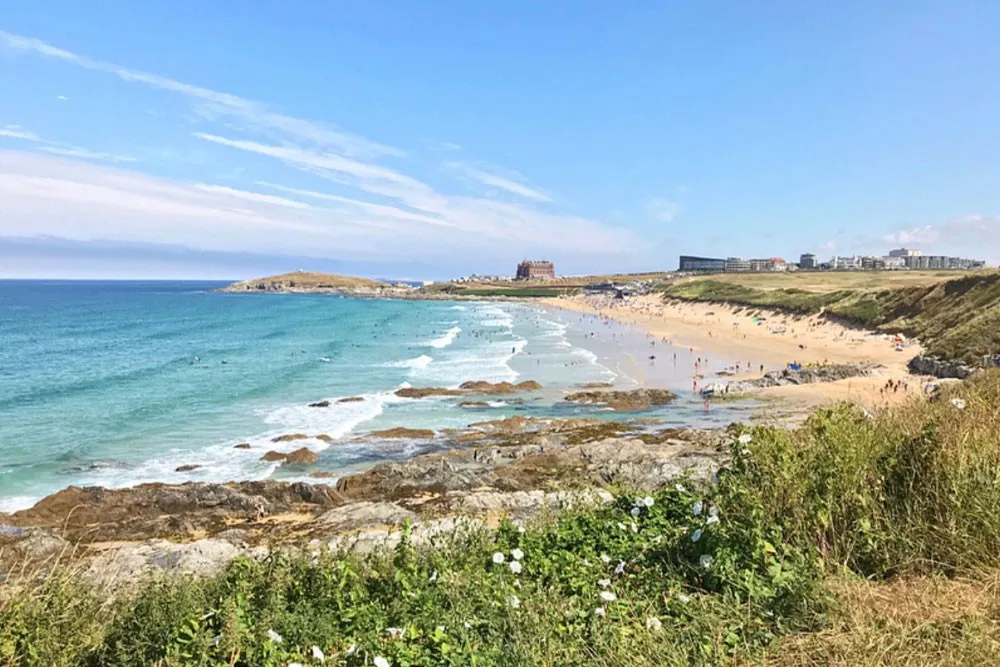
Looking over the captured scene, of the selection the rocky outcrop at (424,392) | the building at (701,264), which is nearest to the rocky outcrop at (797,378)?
the rocky outcrop at (424,392)

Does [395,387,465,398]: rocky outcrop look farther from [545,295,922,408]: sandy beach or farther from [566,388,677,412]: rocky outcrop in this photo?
[545,295,922,408]: sandy beach

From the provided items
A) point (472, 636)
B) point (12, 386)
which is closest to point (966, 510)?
point (472, 636)

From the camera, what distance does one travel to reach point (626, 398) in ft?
98.9

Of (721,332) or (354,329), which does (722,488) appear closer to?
(721,332)

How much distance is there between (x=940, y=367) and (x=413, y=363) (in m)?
32.2

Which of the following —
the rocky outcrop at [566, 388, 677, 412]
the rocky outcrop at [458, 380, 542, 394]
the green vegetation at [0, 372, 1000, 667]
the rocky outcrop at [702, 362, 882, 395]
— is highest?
the green vegetation at [0, 372, 1000, 667]

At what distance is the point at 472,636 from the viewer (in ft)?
14.4

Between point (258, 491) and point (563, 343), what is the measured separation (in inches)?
1663

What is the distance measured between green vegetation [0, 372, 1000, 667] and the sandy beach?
1322 cm

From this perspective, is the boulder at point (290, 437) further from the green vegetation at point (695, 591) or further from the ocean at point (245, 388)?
the green vegetation at point (695, 591)

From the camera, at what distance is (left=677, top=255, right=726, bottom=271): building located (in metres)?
184

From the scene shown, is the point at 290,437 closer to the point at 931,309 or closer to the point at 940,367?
the point at 940,367

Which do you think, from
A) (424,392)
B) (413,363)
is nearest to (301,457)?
(424,392)

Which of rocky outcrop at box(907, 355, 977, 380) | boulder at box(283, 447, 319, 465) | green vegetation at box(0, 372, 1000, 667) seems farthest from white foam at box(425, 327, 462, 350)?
green vegetation at box(0, 372, 1000, 667)
